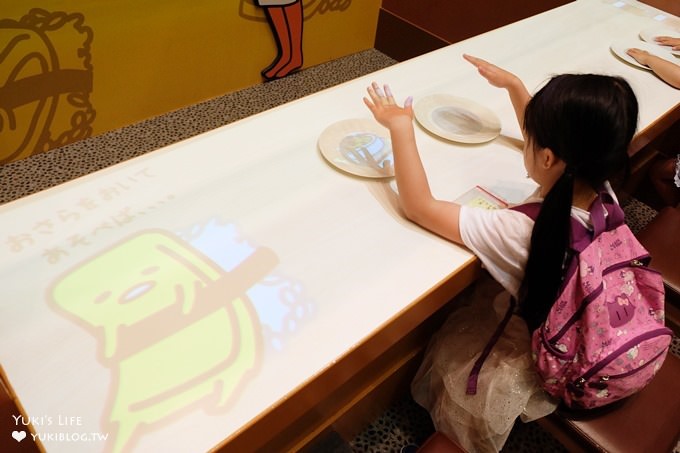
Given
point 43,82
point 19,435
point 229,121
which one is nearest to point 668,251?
point 19,435

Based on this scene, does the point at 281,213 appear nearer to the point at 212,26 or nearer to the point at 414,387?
the point at 414,387

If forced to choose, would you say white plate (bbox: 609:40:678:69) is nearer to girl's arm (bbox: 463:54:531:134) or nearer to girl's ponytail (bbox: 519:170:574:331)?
girl's arm (bbox: 463:54:531:134)

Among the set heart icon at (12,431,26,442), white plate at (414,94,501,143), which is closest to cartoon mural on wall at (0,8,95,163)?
white plate at (414,94,501,143)

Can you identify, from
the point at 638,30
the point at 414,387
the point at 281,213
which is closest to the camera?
the point at 281,213

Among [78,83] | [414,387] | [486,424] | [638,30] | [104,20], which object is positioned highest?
[638,30]

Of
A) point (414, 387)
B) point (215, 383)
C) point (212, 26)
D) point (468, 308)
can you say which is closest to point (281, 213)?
point (215, 383)

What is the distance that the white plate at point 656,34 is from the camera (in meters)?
1.86

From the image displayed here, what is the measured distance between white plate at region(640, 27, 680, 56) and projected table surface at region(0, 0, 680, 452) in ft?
3.43

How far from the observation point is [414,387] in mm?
1428

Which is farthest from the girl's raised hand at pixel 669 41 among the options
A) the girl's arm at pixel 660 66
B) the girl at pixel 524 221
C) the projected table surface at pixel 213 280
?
the girl at pixel 524 221

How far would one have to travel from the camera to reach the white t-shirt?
0.94 meters

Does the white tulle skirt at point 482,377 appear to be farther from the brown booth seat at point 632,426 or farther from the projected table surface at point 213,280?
the projected table surface at point 213,280

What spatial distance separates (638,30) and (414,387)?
1.62 m

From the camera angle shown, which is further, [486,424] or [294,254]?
[486,424]
